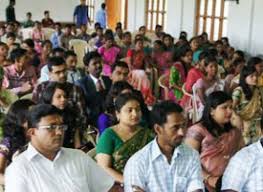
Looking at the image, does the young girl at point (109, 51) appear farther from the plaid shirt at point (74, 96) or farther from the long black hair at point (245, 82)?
the plaid shirt at point (74, 96)

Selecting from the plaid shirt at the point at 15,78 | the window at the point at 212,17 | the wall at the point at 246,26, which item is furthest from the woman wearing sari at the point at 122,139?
the window at the point at 212,17

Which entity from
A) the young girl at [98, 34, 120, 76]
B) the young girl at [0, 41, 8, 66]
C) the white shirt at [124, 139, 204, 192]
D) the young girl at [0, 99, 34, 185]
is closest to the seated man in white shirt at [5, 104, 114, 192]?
the white shirt at [124, 139, 204, 192]

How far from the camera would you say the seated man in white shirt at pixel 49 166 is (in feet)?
7.17

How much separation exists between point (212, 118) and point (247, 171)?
82 centimetres

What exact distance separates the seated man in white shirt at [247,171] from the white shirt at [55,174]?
1.84 feet

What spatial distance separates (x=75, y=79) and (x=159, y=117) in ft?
8.53

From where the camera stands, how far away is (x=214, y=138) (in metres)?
3.05

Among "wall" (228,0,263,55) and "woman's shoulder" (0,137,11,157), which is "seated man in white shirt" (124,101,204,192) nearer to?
"woman's shoulder" (0,137,11,157)

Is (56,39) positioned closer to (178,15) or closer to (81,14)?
(178,15)

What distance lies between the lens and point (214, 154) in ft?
10.1

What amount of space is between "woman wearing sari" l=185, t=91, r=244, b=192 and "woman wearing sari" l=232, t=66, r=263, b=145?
861 mm

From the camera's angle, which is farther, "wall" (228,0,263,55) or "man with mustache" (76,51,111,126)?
"wall" (228,0,263,55)

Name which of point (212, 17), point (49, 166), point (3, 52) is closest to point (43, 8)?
point (212, 17)

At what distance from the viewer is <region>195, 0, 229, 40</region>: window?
923 centimetres
